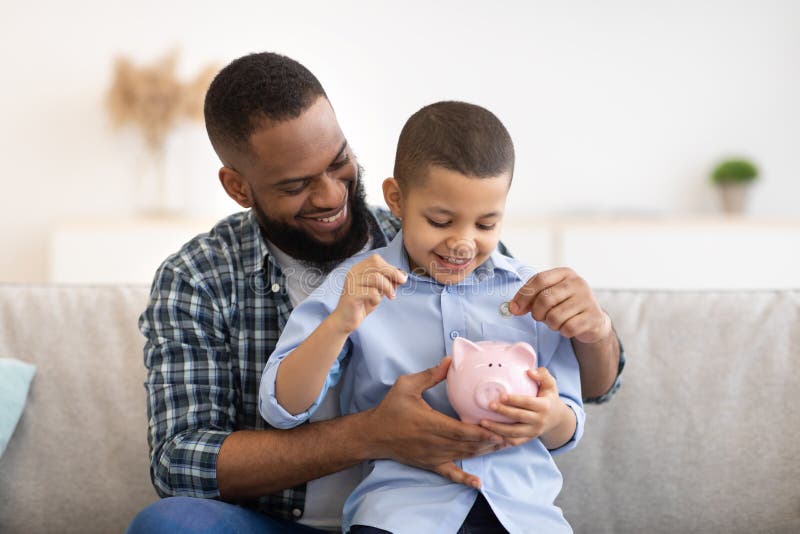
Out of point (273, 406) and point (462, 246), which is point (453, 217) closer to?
point (462, 246)

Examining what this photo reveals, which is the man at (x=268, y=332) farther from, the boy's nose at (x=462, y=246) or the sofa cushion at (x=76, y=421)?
the sofa cushion at (x=76, y=421)

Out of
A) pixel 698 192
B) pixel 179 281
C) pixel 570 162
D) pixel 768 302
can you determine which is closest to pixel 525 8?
pixel 570 162

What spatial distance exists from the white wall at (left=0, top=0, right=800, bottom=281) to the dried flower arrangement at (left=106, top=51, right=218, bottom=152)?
125mm

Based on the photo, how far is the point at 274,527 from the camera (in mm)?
1479

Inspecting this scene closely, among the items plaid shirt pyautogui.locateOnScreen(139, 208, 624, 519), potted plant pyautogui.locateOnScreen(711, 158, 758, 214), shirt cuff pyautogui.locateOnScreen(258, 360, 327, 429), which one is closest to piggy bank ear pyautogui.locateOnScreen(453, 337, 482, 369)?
shirt cuff pyautogui.locateOnScreen(258, 360, 327, 429)

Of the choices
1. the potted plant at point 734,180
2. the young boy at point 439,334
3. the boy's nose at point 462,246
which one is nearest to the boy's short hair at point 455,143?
the young boy at point 439,334

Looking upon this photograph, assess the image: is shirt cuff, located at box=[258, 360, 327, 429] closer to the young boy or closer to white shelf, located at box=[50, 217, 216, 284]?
the young boy

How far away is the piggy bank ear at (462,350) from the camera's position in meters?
1.24

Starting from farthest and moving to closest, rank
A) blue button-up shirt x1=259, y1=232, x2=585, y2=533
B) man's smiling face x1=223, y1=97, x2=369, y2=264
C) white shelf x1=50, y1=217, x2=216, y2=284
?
white shelf x1=50, y1=217, x2=216, y2=284
man's smiling face x1=223, y1=97, x2=369, y2=264
blue button-up shirt x1=259, y1=232, x2=585, y2=533

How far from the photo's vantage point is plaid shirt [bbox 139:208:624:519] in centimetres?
144

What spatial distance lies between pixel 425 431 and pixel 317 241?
20.4 inches

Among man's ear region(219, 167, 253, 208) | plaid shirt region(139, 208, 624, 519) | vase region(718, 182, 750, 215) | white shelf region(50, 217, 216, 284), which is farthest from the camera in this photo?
vase region(718, 182, 750, 215)

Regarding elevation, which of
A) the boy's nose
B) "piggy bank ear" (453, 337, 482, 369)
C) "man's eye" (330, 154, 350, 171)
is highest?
"man's eye" (330, 154, 350, 171)

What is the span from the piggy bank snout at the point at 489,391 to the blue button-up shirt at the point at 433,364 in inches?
6.2
